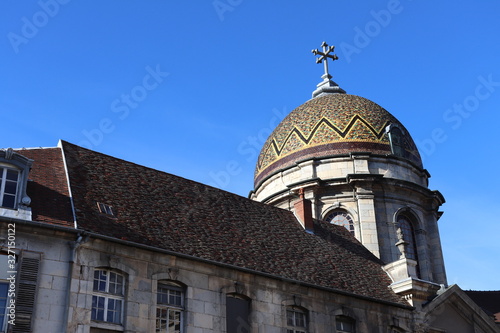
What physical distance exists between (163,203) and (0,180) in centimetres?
504

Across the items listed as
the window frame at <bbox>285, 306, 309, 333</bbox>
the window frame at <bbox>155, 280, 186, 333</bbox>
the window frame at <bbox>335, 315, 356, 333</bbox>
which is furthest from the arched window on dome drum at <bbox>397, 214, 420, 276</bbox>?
the window frame at <bbox>155, 280, 186, 333</bbox>

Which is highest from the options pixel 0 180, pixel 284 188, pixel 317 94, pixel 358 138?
pixel 317 94

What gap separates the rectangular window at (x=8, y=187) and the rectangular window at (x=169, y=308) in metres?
4.13

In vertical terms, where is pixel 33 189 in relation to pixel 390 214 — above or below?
below

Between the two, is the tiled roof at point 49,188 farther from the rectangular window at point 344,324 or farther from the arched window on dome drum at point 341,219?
the arched window on dome drum at point 341,219

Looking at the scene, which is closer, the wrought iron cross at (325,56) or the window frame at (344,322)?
the window frame at (344,322)

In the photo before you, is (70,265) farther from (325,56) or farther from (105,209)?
(325,56)

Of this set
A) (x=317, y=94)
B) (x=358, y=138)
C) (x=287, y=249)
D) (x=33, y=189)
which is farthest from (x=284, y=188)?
(x=33, y=189)

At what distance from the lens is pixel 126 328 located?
14562mm

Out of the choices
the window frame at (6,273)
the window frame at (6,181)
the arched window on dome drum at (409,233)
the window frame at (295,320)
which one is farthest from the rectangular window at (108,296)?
the arched window on dome drum at (409,233)

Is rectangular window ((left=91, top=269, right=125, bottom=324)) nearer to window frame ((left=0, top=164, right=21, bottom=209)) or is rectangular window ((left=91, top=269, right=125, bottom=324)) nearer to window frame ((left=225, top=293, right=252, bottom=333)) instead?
window frame ((left=0, top=164, right=21, bottom=209))

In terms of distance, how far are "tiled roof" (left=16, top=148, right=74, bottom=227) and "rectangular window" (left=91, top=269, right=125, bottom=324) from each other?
1.49 meters

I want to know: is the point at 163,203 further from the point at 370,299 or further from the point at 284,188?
the point at 284,188

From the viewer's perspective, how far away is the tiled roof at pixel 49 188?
14938 millimetres
